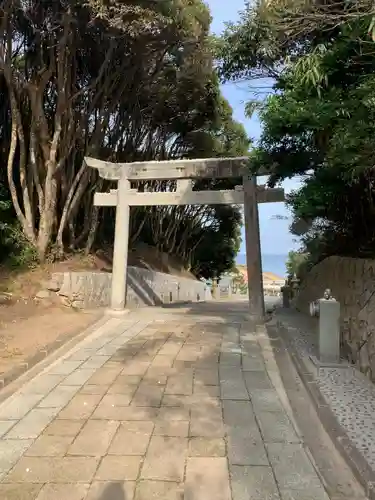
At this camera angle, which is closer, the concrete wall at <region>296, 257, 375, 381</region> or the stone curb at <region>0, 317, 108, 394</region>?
the stone curb at <region>0, 317, 108, 394</region>

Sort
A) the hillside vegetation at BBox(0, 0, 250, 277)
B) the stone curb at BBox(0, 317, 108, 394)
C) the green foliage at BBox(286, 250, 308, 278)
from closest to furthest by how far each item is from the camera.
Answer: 1. the stone curb at BBox(0, 317, 108, 394)
2. the hillside vegetation at BBox(0, 0, 250, 277)
3. the green foliage at BBox(286, 250, 308, 278)

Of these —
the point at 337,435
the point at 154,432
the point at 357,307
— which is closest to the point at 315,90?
the point at 357,307

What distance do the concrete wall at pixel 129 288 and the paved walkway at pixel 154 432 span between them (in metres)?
4.09

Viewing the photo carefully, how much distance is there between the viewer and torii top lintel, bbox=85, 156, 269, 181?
32.1 feet

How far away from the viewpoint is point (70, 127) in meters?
10.4

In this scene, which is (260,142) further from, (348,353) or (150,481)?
(150,481)

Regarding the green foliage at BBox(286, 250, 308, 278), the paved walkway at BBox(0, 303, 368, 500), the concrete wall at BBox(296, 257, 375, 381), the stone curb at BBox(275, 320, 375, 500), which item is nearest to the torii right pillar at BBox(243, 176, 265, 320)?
the concrete wall at BBox(296, 257, 375, 381)

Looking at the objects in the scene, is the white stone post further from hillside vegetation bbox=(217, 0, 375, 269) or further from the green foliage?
the green foliage

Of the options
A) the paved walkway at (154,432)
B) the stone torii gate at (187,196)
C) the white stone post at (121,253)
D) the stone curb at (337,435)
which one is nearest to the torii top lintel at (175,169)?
the stone torii gate at (187,196)

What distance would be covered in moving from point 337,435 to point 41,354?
12.3 feet

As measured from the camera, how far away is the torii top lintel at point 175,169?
980cm

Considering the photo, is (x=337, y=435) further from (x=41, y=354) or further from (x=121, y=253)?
(x=121, y=253)

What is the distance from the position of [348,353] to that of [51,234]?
762 cm

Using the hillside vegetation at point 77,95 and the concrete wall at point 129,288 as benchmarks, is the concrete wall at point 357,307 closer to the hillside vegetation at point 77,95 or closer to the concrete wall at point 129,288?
the hillside vegetation at point 77,95
